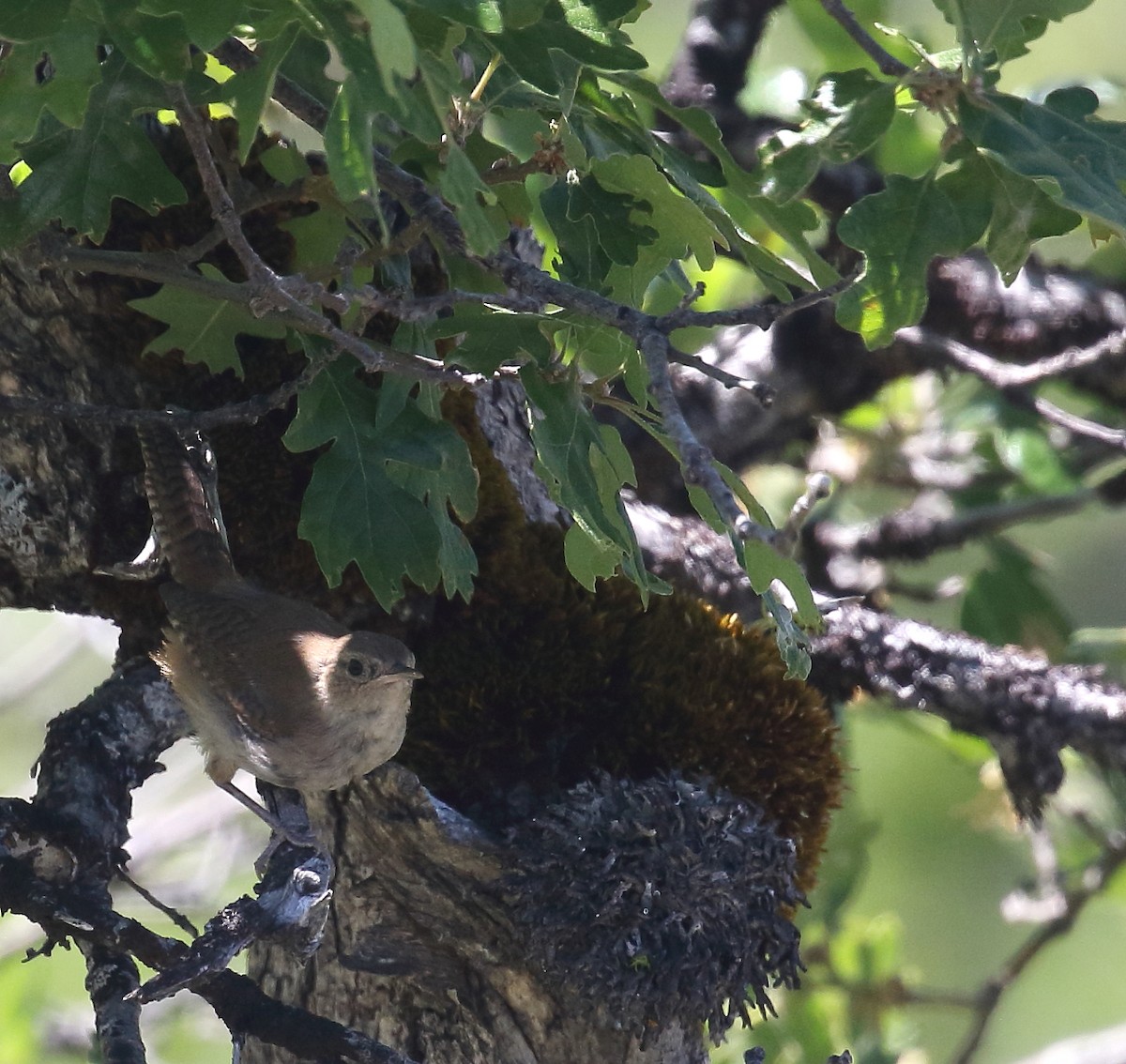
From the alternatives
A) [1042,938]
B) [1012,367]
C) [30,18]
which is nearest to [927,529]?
[1012,367]

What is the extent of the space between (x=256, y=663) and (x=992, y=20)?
1528 mm

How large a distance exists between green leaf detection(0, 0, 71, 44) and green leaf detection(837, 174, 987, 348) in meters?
0.90

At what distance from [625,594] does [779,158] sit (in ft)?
3.58

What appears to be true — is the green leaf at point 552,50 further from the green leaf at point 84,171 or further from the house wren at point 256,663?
the house wren at point 256,663

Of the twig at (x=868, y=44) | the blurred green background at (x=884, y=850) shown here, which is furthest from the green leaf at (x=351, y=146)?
the blurred green background at (x=884, y=850)

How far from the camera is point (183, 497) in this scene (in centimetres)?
218

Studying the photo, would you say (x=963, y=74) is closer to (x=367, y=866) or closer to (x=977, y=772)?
(x=367, y=866)

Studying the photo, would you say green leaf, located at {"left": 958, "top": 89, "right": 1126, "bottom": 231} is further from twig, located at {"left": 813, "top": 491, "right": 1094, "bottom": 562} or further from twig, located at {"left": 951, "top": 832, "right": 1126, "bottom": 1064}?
twig, located at {"left": 951, "top": 832, "right": 1126, "bottom": 1064}

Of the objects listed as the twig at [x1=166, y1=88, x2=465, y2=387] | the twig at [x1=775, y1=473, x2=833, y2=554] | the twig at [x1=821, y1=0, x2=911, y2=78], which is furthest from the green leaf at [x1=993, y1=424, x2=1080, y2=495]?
the twig at [x1=166, y1=88, x2=465, y2=387]

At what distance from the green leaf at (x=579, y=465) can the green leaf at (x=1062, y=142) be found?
565mm

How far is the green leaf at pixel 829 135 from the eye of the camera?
5.14ft

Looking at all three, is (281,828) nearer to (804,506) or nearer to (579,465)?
(579,465)

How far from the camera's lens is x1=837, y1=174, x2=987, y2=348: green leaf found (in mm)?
1662

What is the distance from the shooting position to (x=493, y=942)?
2.18m
